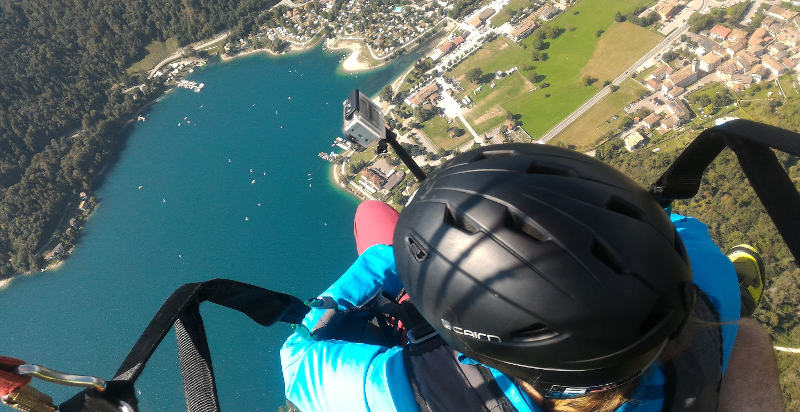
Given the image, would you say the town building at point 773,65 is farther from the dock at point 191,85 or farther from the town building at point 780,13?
the dock at point 191,85

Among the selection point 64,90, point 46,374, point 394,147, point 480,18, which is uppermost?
point 46,374

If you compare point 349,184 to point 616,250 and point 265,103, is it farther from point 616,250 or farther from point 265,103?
point 616,250

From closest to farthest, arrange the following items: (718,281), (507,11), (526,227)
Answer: (526,227) → (718,281) → (507,11)

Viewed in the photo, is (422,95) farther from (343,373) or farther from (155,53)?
(155,53)

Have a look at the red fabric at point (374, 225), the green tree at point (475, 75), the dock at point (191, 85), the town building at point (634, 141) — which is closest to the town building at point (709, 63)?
the town building at point (634, 141)

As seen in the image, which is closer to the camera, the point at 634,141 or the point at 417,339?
the point at 417,339

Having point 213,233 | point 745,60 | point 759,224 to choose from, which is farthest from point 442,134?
point 745,60
